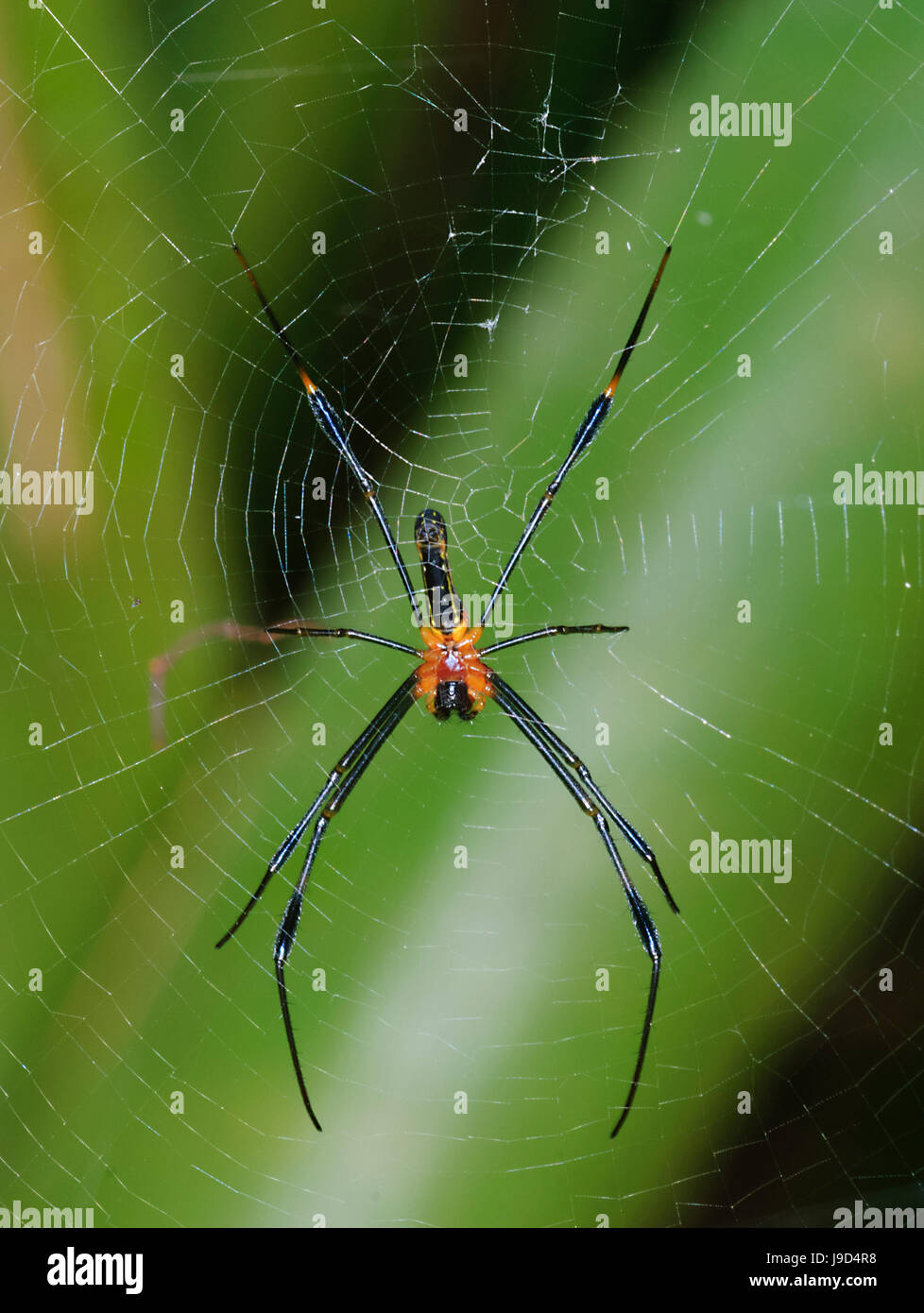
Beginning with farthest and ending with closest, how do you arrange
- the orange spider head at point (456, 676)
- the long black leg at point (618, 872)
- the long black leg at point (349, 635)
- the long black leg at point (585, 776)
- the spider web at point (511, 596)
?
the orange spider head at point (456, 676), the long black leg at point (585, 776), the long black leg at point (349, 635), the long black leg at point (618, 872), the spider web at point (511, 596)

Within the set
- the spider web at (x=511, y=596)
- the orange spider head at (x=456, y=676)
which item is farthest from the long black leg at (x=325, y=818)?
the spider web at (x=511, y=596)

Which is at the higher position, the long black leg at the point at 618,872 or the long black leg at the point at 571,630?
the long black leg at the point at 571,630

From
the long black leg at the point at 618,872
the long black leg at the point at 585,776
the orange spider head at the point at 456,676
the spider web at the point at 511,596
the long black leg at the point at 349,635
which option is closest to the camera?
the spider web at the point at 511,596

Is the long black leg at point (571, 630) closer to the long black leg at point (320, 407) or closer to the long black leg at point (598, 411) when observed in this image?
the long black leg at point (598, 411)

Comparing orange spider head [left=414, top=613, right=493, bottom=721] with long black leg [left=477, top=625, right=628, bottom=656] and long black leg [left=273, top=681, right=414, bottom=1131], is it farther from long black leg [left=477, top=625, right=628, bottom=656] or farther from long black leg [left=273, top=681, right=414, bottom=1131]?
long black leg [left=477, top=625, right=628, bottom=656]

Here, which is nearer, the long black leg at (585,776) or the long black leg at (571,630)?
the long black leg at (571,630)

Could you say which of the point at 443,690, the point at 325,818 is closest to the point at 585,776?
the point at 443,690

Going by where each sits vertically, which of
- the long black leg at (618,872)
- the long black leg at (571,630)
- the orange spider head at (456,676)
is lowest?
the long black leg at (618,872)

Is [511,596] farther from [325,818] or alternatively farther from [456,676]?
[456,676]

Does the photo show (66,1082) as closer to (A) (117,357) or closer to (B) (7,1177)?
(B) (7,1177)
